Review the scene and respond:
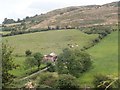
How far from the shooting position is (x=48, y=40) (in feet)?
237

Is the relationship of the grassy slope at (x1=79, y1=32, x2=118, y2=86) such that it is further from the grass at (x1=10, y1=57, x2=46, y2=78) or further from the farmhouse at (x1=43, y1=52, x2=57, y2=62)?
the grass at (x1=10, y1=57, x2=46, y2=78)

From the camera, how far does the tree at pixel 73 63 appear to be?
46.1 m

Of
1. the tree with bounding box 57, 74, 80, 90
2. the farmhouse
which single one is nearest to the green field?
the tree with bounding box 57, 74, 80, 90

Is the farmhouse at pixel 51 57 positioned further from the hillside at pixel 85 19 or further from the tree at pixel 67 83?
the hillside at pixel 85 19

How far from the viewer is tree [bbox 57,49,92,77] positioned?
4606 cm

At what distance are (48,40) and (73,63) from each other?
82.4 feet

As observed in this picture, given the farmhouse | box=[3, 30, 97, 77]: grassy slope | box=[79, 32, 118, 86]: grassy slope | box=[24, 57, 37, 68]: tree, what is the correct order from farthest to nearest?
box=[3, 30, 97, 77]: grassy slope → the farmhouse → box=[24, 57, 37, 68]: tree → box=[79, 32, 118, 86]: grassy slope

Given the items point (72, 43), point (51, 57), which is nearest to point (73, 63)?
point (51, 57)

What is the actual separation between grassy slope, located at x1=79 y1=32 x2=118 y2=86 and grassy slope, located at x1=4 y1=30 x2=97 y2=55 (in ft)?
11.5

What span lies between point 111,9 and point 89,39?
172 feet

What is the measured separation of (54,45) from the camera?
217 feet

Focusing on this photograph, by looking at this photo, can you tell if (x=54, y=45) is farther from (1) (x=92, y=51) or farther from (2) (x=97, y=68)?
(2) (x=97, y=68)

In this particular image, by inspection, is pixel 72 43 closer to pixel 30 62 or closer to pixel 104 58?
pixel 104 58

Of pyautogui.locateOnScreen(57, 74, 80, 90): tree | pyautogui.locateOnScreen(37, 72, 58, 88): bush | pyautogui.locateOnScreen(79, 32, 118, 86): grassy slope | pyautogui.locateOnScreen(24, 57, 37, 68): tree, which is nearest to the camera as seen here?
pyautogui.locateOnScreen(37, 72, 58, 88): bush
